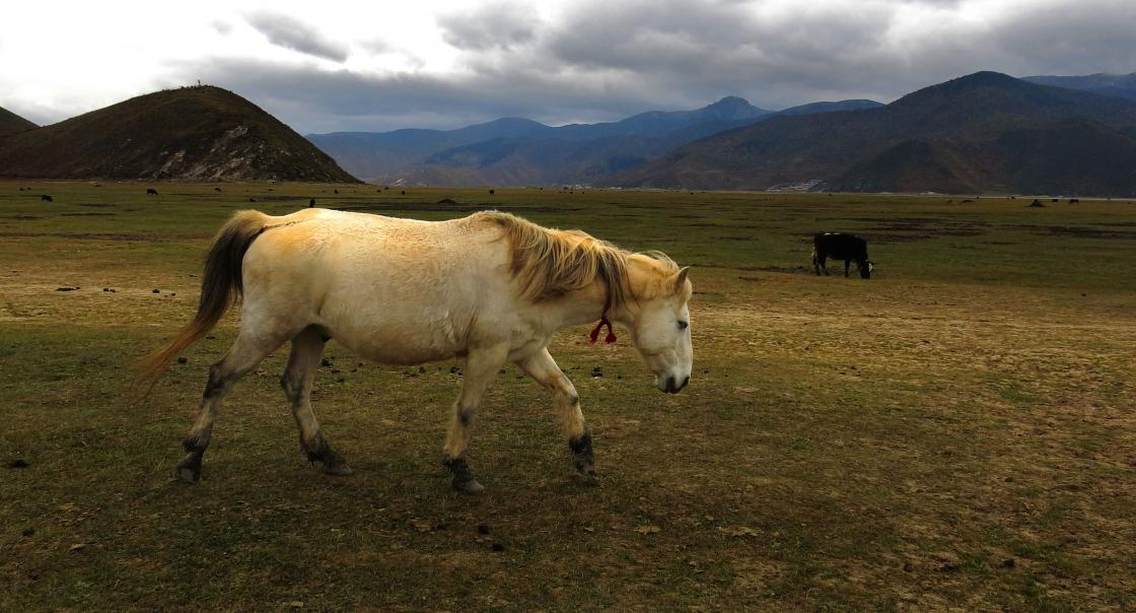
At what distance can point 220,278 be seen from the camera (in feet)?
23.4

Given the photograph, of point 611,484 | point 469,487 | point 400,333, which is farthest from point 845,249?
point 400,333

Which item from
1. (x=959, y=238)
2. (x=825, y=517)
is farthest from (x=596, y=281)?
(x=959, y=238)

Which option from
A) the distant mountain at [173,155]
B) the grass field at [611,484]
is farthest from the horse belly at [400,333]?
the distant mountain at [173,155]

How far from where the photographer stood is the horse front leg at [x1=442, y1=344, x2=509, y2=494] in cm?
670

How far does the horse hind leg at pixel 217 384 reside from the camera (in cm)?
668

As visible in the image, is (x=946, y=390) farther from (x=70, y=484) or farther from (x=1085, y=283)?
(x=1085, y=283)

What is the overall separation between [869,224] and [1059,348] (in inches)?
1931

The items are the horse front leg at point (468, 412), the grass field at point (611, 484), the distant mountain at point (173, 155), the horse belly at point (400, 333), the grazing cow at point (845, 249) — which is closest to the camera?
the grass field at point (611, 484)

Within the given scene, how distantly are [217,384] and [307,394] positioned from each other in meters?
0.85

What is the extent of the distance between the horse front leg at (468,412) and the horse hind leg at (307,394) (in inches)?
44.7

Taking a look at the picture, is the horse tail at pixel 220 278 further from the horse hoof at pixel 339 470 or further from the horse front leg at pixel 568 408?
the horse front leg at pixel 568 408

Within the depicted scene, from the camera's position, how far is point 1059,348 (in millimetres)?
13641

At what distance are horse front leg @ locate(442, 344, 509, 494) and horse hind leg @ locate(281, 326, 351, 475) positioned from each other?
1.13 metres

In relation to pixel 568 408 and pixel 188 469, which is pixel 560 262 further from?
pixel 188 469
